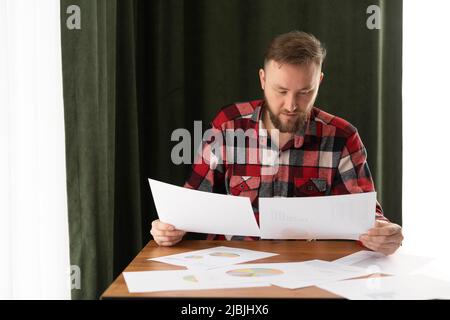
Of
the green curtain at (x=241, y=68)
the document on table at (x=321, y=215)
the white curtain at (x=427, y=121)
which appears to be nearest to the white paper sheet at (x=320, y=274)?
the document on table at (x=321, y=215)

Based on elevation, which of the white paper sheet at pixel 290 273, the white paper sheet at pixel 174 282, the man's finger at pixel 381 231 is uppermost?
the man's finger at pixel 381 231

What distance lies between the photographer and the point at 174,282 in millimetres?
999

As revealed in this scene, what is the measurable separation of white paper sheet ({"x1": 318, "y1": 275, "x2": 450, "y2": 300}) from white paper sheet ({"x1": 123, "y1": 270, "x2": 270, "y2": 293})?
0.14 metres

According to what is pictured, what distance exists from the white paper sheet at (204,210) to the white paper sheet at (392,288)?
0.34 metres

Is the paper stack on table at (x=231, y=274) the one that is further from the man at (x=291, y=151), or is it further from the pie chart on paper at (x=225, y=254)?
the man at (x=291, y=151)

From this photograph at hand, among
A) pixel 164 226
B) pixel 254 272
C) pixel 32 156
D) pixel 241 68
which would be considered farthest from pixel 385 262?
pixel 241 68

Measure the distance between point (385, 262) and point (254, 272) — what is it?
0.32 m

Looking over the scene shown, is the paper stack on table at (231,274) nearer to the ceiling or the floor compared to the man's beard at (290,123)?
nearer to the floor

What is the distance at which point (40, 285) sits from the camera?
4.91 ft

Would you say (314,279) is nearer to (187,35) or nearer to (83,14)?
(83,14)

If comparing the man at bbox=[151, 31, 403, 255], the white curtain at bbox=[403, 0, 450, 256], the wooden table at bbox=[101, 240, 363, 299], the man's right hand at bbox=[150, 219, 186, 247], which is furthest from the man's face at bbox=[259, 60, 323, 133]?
the white curtain at bbox=[403, 0, 450, 256]

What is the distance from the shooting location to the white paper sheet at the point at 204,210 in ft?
4.15

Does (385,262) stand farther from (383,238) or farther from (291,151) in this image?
(291,151)
